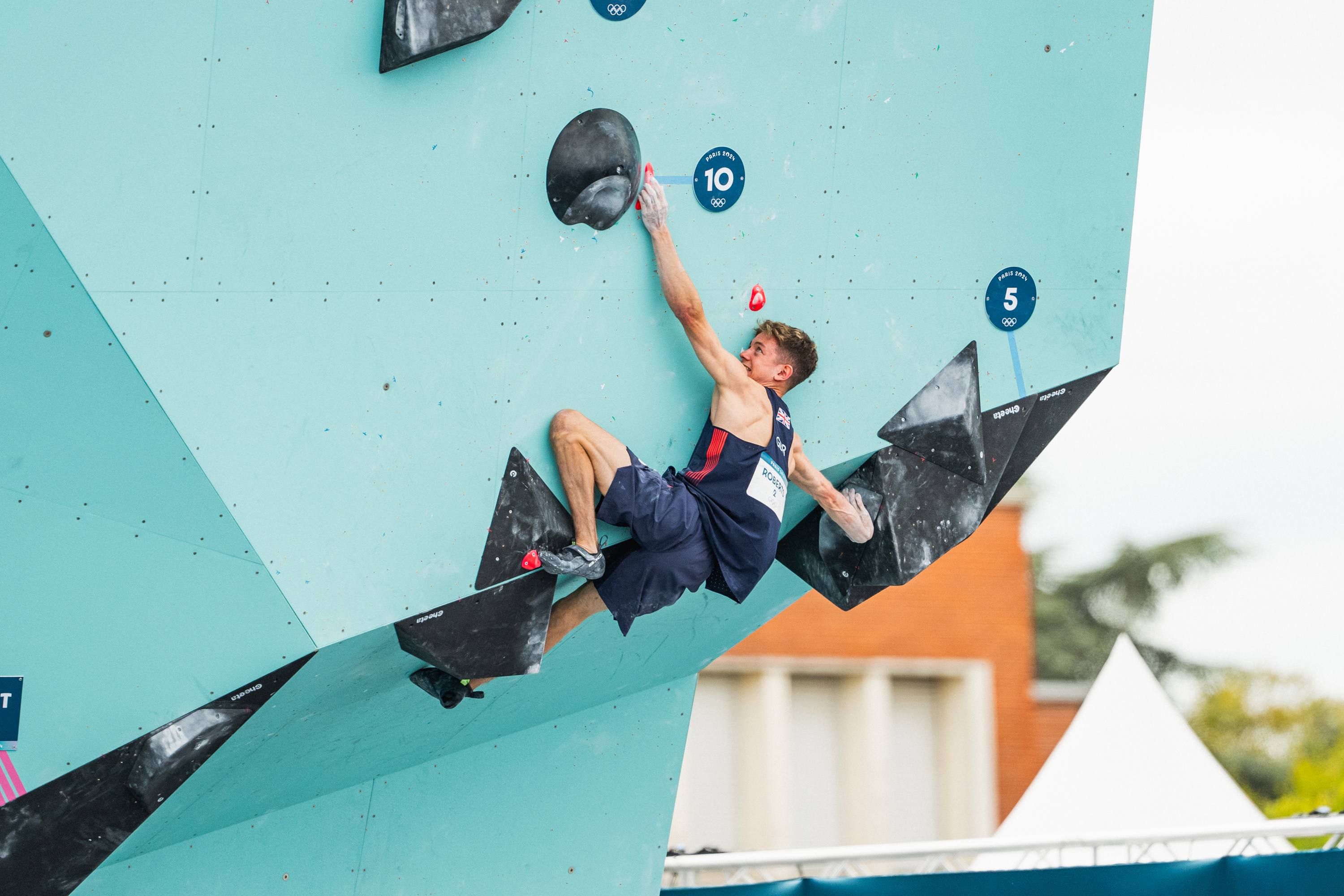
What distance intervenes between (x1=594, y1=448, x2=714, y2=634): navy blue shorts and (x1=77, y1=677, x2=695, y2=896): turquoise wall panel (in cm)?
116

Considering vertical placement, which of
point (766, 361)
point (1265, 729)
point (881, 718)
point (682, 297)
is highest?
point (682, 297)

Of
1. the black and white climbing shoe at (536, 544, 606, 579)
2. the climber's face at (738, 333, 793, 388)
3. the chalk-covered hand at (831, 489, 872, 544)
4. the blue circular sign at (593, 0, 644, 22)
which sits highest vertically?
the blue circular sign at (593, 0, 644, 22)

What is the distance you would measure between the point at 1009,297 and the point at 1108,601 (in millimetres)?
25478

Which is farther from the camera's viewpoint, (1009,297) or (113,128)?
(1009,297)

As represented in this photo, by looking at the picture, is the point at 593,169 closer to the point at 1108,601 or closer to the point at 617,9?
the point at 617,9

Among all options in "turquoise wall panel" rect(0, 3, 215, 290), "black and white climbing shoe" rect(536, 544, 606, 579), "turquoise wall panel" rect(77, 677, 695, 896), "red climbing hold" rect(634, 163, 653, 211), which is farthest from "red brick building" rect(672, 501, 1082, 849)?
"turquoise wall panel" rect(0, 3, 215, 290)

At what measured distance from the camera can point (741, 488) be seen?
379 centimetres

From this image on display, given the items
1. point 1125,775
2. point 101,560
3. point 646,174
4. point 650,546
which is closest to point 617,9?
point 646,174

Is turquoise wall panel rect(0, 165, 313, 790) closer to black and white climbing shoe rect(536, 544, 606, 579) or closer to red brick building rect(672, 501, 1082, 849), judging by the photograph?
black and white climbing shoe rect(536, 544, 606, 579)

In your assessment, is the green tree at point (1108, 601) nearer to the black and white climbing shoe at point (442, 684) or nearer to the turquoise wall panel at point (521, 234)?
the turquoise wall panel at point (521, 234)

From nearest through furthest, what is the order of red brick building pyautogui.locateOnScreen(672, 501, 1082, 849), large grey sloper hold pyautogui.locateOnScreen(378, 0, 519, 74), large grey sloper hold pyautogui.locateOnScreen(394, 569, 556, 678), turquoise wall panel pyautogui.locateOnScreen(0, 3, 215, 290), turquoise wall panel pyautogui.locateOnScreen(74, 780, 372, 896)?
turquoise wall panel pyautogui.locateOnScreen(0, 3, 215, 290)
large grey sloper hold pyautogui.locateOnScreen(378, 0, 519, 74)
large grey sloper hold pyautogui.locateOnScreen(394, 569, 556, 678)
turquoise wall panel pyautogui.locateOnScreen(74, 780, 372, 896)
red brick building pyautogui.locateOnScreen(672, 501, 1082, 849)

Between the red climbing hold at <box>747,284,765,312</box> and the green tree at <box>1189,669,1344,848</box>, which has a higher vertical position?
the red climbing hold at <box>747,284,765,312</box>

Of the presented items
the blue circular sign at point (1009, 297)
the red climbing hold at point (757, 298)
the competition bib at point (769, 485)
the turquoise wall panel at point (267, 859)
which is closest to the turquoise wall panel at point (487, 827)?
the turquoise wall panel at point (267, 859)

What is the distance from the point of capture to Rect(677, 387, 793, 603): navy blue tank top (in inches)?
149
